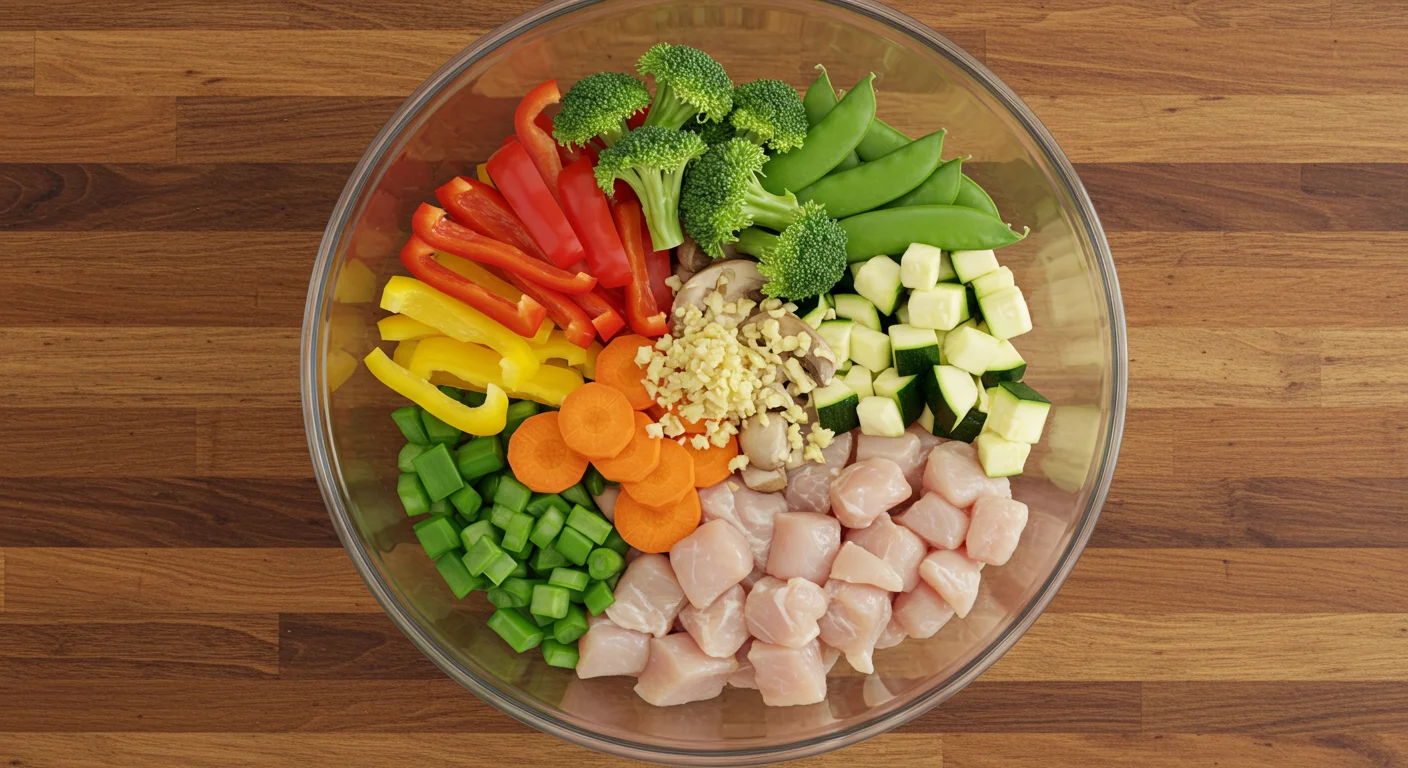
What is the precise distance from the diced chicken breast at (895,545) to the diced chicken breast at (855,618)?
0.08m

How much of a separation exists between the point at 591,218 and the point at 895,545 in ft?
3.61

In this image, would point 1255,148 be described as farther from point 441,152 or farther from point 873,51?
point 441,152

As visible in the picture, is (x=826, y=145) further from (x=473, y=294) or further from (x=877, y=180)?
(x=473, y=294)

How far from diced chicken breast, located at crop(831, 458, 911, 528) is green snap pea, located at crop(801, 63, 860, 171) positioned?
77cm

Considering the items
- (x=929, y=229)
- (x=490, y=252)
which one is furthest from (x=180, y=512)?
(x=929, y=229)

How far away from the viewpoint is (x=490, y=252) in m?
2.04

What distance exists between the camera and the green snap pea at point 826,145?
2096mm

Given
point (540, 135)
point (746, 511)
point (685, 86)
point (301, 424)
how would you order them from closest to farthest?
point (685, 86)
point (540, 135)
point (746, 511)
point (301, 424)

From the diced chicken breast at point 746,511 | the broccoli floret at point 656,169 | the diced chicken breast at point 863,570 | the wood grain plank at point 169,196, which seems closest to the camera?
the broccoli floret at point 656,169

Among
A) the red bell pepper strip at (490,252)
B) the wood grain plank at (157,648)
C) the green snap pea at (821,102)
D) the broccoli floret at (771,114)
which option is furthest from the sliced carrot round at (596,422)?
the wood grain plank at (157,648)

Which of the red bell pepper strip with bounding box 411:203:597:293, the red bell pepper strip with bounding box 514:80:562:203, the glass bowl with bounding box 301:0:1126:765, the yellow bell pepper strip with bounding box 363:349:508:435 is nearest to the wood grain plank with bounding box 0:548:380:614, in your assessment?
the glass bowl with bounding box 301:0:1126:765

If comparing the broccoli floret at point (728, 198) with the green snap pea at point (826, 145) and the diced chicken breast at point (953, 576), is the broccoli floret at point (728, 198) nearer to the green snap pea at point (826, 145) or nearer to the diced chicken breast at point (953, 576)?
the green snap pea at point (826, 145)

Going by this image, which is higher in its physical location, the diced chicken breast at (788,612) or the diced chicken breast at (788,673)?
the diced chicken breast at (788,612)

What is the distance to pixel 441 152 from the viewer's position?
2.25 m
